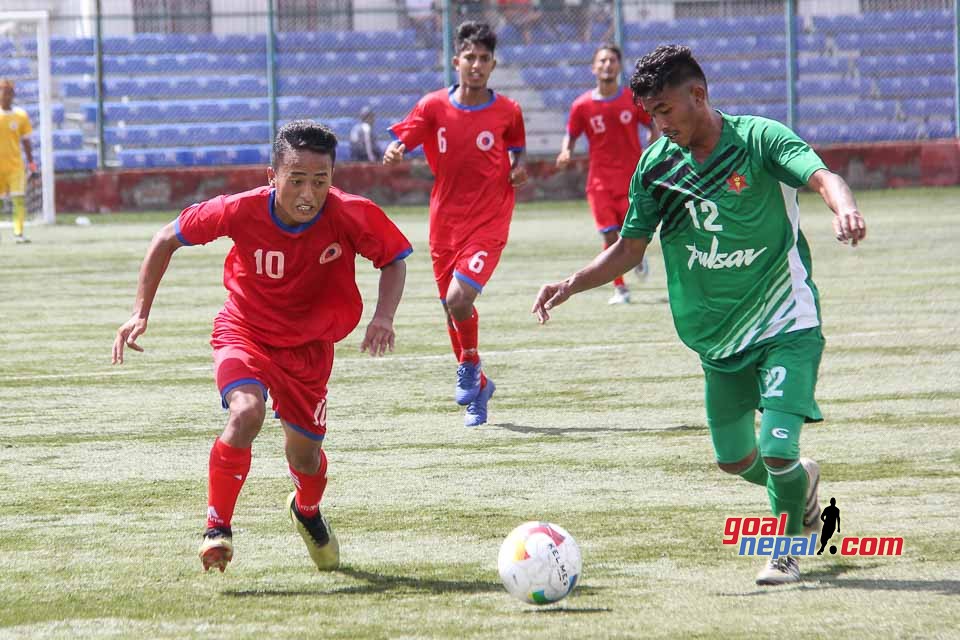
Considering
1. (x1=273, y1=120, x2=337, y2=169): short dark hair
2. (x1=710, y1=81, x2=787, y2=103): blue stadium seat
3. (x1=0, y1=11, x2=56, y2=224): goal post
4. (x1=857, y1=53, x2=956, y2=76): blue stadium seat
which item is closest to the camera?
(x1=273, y1=120, x2=337, y2=169): short dark hair

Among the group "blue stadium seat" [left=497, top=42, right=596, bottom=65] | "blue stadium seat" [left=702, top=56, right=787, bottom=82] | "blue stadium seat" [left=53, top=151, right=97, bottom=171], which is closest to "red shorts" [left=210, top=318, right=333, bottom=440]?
"blue stadium seat" [left=53, top=151, right=97, bottom=171]

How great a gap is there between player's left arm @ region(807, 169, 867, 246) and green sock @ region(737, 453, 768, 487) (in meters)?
1.14

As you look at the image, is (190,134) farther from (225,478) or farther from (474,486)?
(225,478)

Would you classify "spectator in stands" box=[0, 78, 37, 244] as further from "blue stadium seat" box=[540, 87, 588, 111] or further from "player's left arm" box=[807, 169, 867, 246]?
"player's left arm" box=[807, 169, 867, 246]

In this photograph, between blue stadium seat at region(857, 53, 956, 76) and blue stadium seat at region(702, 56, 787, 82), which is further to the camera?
blue stadium seat at region(702, 56, 787, 82)

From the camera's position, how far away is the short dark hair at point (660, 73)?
5.36 m

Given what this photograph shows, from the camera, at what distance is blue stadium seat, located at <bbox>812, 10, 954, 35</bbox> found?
95.2 feet

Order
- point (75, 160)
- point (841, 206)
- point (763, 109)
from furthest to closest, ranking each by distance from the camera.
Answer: point (763, 109), point (75, 160), point (841, 206)

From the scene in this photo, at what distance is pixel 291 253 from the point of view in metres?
5.69

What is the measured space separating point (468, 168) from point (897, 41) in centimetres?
2181

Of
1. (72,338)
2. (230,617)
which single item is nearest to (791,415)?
(230,617)

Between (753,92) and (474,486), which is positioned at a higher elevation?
(753,92)

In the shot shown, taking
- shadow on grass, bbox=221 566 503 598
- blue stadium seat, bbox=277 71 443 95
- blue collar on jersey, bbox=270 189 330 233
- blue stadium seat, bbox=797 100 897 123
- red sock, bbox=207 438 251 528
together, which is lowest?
shadow on grass, bbox=221 566 503 598

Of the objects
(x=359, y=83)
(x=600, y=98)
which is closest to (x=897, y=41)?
(x=359, y=83)
